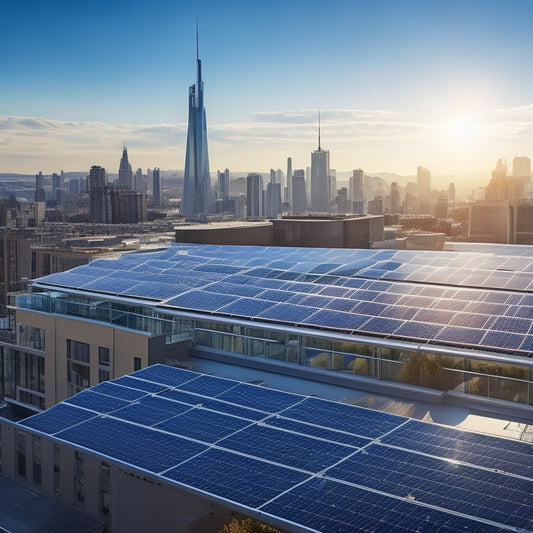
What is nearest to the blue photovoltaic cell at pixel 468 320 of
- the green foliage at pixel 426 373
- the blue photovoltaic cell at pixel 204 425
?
the green foliage at pixel 426 373

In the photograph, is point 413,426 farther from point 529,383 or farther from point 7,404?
point 7,404

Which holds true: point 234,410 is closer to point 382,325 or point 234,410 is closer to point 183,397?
point 183,397

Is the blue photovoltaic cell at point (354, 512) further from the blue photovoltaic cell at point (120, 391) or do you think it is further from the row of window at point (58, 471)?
the row of window at point (58, 471)

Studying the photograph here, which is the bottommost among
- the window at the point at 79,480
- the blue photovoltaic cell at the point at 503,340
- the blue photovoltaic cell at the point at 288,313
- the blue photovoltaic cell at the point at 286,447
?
the window at the point at 79,480

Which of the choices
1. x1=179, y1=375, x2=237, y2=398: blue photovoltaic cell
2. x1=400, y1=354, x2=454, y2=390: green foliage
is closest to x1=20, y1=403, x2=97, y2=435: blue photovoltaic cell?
x1=179, y1=375, x2=237, y2=398: blue photovoltaic cell

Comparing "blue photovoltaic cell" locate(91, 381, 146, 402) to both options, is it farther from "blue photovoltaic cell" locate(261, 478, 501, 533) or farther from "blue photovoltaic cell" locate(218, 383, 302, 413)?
"blue photovoltaic cell" locate(261, 478, 501, 533)

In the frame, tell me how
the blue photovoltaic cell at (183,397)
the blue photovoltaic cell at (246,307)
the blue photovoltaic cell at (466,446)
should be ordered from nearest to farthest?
the blue photovoltaic cell at (466,446)
the blue photovoltaic cell at (183,397)
the blue photovoltaic cell at (246,307)

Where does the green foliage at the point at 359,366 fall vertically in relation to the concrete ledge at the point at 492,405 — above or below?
above

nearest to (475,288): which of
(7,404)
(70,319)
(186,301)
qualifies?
(186,301)
